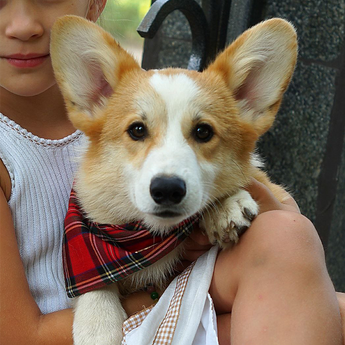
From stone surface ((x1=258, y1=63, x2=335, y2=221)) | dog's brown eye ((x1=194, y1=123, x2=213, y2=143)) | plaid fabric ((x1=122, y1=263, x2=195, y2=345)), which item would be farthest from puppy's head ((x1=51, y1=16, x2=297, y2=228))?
stone surface ((x1=258, y1=63, x2=335, y2=221))

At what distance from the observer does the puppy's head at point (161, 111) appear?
5.58ft

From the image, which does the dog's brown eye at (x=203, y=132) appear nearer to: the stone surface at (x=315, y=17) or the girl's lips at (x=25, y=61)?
the girl's lips at (x=25, y=61)

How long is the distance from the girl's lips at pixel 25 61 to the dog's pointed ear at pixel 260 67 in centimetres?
→ 64

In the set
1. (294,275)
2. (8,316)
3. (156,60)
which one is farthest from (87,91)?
(156,60)

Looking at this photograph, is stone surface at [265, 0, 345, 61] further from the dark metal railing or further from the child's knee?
the child's knee

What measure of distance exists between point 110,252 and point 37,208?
37cm

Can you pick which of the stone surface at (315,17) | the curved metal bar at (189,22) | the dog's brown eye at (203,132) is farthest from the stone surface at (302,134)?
the dog's brown eye at (203,132)

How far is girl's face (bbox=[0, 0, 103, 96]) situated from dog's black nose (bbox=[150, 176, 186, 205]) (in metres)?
0.71

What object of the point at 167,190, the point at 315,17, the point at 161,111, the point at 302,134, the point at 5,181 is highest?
the point at 315,17

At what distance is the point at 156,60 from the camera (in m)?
3.20

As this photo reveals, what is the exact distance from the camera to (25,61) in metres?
1.86

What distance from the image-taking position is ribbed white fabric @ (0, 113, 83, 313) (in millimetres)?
1869

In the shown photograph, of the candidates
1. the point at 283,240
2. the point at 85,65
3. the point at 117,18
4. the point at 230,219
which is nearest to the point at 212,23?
the point at 117,18

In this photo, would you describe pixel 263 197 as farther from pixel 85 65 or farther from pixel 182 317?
pixel 85 65
